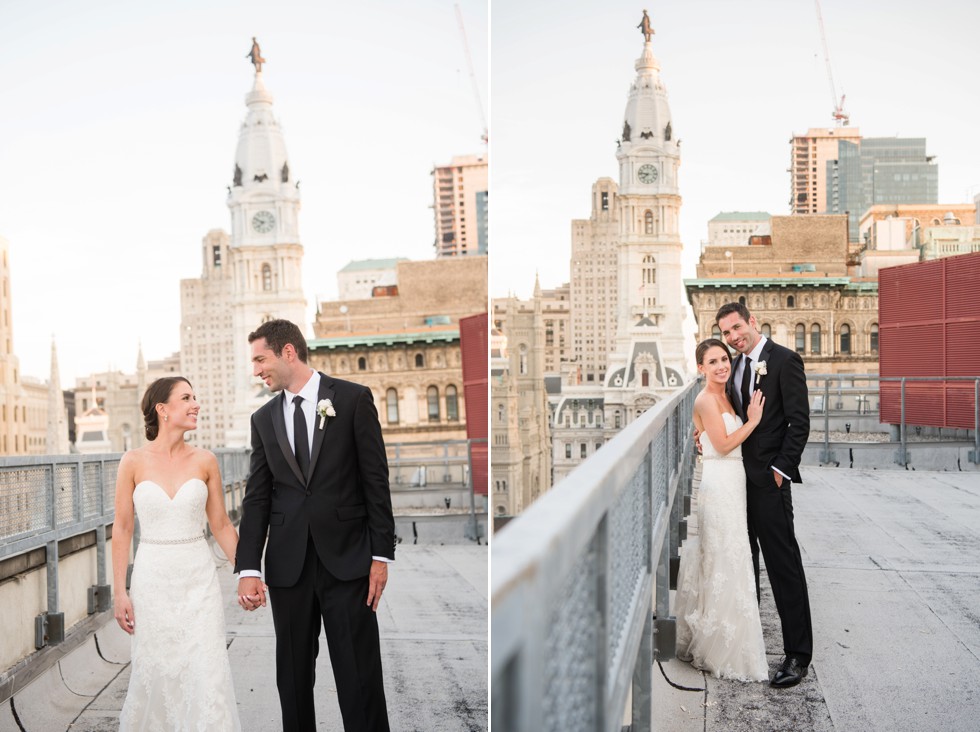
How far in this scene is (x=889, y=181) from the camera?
2427 inches

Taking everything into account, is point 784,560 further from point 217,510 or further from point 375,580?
point 217,510

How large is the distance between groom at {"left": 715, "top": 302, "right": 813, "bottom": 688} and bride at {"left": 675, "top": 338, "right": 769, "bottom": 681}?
6cm

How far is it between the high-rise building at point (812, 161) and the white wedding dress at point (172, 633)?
67360 millimetres

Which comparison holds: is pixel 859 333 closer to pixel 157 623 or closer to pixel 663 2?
pixel 663 2

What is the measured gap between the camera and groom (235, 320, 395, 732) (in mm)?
2992

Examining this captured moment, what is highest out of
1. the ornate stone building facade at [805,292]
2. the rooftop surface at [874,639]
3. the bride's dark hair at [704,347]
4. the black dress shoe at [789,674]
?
the ornate stone building facade at [805,292]

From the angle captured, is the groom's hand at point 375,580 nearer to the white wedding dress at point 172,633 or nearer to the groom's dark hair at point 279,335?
the white wedding dress at point 172,633

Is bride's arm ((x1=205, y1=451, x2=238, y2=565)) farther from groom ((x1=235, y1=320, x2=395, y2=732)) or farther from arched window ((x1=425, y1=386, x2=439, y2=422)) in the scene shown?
arched window ((x1=425, y1=386, x2=439, y2=422))

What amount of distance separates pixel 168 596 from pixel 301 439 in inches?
28.9

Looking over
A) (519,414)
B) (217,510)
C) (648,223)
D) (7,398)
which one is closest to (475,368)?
(217,510)

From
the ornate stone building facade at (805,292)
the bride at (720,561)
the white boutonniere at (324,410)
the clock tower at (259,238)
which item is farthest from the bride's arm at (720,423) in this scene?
the clock tower at (259,238)

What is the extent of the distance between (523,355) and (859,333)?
21666mm

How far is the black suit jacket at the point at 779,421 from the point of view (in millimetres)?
3680

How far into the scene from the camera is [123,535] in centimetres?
314
